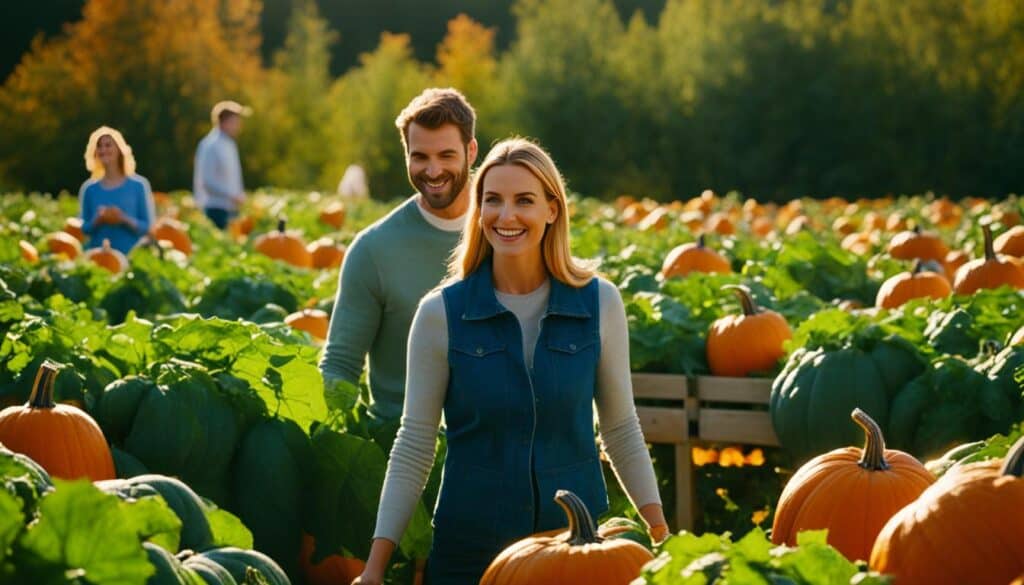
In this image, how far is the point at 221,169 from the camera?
18.2 metres

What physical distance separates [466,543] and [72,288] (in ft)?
17.1

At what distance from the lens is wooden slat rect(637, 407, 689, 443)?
7.00 meters

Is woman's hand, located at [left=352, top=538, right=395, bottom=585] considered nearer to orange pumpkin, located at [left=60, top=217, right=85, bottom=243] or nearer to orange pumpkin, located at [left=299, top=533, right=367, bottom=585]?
orange pumpkin, located at [left=299, top=533, right=367, bottom=585]

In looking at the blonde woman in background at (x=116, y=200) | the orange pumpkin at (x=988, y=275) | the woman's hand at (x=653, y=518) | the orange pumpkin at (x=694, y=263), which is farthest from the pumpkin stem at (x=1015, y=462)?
the blonde woman in background at (x=116, y=200)

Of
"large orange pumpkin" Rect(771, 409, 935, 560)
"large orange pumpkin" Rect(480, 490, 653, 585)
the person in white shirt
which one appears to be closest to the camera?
"large orange pumpkin" Rect(480, 490, 653, 585)

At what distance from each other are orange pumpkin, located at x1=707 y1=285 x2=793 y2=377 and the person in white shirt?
1101 centimetres

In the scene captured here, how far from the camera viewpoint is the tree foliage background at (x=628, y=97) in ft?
138

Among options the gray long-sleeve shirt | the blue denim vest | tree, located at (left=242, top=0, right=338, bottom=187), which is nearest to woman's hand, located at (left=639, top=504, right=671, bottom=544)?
the blue denim vest

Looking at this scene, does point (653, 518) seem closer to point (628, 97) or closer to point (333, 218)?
point (333, 218)

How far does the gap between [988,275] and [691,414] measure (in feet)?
6.42

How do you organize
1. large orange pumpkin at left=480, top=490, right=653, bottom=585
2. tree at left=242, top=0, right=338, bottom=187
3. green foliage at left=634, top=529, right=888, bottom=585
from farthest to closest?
tree at left=242, top=0, right=338, bottom=187, large orange pumpkin at left=480, top=490, right=653, bottom=585, green foliage at left=634, top=529, right=888, bottom=585

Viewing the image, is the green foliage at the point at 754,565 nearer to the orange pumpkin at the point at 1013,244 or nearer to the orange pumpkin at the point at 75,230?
the orange pumpkin at the point at 1013,244

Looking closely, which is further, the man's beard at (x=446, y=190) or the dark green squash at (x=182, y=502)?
the man's beard at (x=446, y=190)

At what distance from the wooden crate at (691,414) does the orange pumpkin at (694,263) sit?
230 cm
